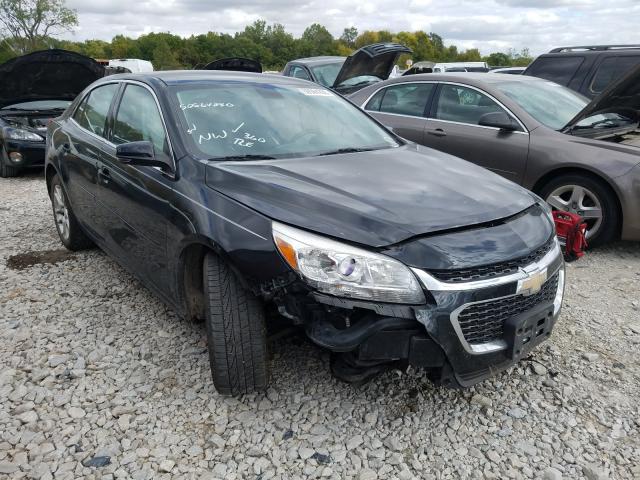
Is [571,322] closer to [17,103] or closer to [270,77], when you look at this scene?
[270,77]

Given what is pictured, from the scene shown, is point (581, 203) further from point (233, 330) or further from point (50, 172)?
point (50, 172)

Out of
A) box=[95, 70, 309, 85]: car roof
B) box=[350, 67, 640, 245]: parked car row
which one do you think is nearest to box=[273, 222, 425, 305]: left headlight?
box=[95, 70, 309, 85]: car roof

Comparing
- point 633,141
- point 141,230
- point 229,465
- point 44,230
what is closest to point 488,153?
point 633,141

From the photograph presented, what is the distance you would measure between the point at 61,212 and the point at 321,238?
346cm

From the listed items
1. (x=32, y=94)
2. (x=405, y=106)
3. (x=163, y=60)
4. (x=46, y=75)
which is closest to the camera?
(x=405, y=106)

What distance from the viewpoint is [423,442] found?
241 centimetres

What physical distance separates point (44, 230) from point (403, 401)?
4.35 metres

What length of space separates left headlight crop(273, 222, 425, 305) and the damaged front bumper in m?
0.04

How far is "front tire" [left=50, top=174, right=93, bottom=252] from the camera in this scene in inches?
180

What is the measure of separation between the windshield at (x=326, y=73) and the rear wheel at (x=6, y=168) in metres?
5.50

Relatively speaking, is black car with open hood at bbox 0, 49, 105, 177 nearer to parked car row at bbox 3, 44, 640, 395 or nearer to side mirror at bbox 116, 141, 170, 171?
parked car row at bbox 3, 44, 640, 395

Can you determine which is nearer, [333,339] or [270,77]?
[333,339]

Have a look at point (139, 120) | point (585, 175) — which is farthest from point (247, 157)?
point (585, 175)

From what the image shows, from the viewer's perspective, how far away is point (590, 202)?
4.75m
